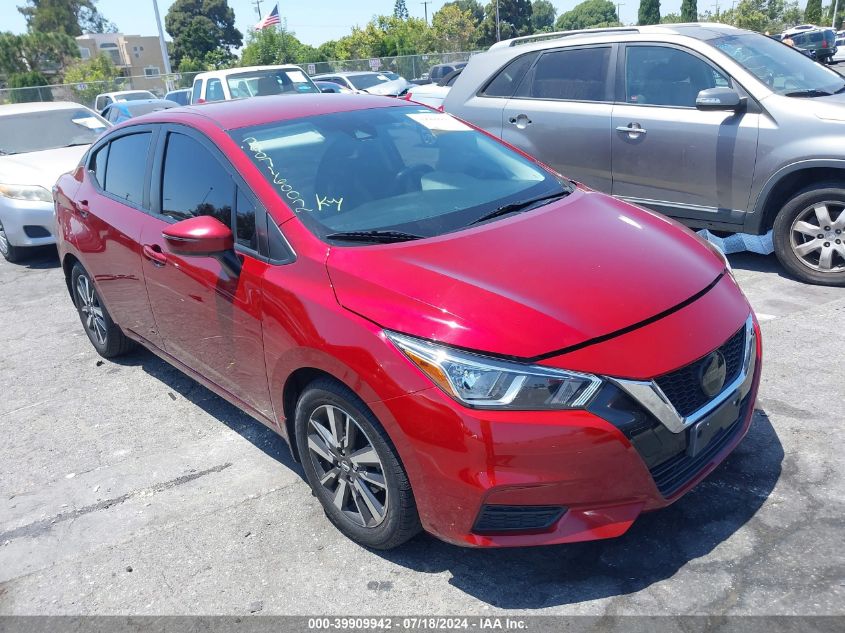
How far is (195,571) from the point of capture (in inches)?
115

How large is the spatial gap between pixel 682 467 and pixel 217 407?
279cm

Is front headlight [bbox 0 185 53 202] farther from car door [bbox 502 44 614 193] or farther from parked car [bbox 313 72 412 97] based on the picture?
parked car [bbox 313 72 412 97]

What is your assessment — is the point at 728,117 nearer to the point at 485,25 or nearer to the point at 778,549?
the point at 778,549

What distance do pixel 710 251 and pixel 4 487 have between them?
361 centimetres

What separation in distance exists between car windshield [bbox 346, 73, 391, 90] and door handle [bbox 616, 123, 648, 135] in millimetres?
17360

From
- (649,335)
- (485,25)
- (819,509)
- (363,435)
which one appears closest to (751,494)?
(819,509)

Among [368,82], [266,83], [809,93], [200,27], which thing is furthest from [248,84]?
[200,27]

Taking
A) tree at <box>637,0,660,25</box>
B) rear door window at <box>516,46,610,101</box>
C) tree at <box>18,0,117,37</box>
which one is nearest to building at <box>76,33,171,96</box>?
tree at <box>18,0,117,37</box>

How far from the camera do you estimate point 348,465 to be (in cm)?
286

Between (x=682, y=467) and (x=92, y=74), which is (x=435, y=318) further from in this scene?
(x=92, y=74)

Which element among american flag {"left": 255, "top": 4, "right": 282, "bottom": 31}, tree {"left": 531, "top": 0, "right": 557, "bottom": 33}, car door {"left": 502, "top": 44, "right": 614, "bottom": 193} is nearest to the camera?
car door {"left": 502, "top": 44, "right": 614, "bottom": 193}

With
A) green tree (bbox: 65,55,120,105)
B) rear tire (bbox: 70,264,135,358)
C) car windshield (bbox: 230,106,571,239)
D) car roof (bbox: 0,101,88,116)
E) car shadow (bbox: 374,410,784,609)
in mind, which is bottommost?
car shadow (bbox: 374,410,784,609)

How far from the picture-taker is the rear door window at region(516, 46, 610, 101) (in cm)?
621

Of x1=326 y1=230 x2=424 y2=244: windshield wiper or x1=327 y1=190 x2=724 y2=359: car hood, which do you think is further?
x1=326 y1=230 x2=424 y2=244: windshield wiper
